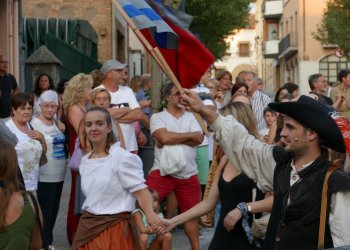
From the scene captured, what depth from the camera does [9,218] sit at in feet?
16.8

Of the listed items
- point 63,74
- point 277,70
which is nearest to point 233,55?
point 277,70

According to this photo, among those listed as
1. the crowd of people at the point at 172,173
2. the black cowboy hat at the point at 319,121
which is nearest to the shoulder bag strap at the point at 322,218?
the crowd of people at the point at 172,173

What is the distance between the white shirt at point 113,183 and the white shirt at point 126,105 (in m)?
3.47

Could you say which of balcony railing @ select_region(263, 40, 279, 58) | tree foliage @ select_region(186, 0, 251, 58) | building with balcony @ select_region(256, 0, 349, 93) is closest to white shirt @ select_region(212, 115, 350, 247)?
tree foliage @ select_region(186, 0, 251, 58)

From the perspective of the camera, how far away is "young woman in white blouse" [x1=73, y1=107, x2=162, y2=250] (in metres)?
6.56

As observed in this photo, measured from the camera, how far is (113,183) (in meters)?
6.58

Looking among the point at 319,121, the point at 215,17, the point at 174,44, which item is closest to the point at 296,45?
the point at 215,17

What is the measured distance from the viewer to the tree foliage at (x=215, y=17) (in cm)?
3738

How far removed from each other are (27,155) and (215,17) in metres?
30.2

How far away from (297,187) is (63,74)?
14.9 meters

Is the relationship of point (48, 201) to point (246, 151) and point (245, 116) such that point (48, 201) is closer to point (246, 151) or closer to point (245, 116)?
point (245, 116)

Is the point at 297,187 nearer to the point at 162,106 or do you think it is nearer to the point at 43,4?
the point at 162,106

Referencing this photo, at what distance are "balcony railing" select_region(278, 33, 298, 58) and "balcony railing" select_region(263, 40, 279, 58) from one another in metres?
5.88

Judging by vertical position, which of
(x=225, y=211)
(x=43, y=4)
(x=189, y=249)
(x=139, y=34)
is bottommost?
(x=189, y=249)
